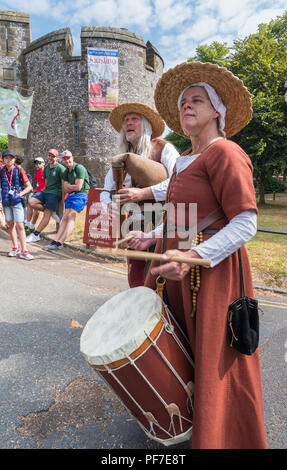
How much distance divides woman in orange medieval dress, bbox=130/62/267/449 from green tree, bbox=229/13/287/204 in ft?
54.8

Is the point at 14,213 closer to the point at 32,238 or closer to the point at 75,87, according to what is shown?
the point at 32,238

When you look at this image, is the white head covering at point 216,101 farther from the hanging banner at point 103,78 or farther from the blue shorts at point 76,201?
the hanging banner at point 103,78

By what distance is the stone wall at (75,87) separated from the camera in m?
15.9

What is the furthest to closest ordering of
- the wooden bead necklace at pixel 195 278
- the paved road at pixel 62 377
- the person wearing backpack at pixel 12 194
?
the person wearing backpack at pixel 12 194
the paved road at pixel 62 377
the wooden bead necklace at pixel 195 278

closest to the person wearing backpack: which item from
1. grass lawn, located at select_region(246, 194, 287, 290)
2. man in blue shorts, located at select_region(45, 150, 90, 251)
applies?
man in blue shorts, located at select_region(45, 150, 90, 251)

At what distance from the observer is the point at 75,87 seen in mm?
16047

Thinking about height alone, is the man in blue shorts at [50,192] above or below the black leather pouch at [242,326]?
above

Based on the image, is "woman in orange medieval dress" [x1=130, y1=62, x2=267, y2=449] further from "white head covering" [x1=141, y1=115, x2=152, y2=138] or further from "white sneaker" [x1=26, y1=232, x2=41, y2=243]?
"white sneaker" [x1=26, y1=232, x2=41, y2=243]

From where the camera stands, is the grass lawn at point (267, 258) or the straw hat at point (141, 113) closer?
the straw hat at point (141, 113)

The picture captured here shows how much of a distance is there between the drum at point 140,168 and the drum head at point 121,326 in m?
0.91

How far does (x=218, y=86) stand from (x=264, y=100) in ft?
58.8

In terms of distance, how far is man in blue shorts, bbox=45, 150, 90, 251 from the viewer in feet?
22.8

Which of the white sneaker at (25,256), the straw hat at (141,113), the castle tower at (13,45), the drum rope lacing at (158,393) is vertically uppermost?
the castle tower at (13,45)

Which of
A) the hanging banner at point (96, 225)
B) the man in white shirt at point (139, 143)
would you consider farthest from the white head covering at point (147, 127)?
the hanging banner at point (96, 225)
